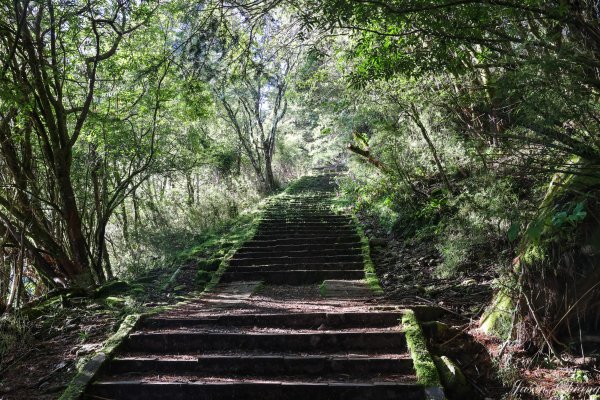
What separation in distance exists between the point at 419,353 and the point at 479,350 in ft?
2.06

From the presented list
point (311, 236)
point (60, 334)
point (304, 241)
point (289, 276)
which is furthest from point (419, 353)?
point (311, 236)

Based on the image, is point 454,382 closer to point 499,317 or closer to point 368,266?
point 499,317

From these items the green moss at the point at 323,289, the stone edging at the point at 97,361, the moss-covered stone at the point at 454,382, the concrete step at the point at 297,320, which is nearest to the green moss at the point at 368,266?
the green moss at the point at 323,289

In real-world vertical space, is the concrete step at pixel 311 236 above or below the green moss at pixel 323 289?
above

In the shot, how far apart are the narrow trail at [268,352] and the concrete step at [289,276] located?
2.77ft

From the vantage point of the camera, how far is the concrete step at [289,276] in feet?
26.8

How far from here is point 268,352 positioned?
4734mm

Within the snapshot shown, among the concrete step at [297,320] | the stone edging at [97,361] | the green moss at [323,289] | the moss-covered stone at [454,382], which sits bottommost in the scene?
the moss-covered stone at [454,382]

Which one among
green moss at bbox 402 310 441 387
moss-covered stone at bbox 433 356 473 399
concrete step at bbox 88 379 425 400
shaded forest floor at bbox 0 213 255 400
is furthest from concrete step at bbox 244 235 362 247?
concrete step at bbox 88 379 425 400

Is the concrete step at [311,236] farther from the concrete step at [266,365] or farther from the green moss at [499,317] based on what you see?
the concrete step at [266,365]

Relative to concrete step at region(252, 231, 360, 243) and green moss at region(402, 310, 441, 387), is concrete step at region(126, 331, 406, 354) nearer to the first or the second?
green moss at region(402, 310, 441, 387)

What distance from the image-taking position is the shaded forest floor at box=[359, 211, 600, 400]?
144 inches

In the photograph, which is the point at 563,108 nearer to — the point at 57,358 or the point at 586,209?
the point at 586,209

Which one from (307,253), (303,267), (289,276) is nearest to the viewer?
(289,276)
